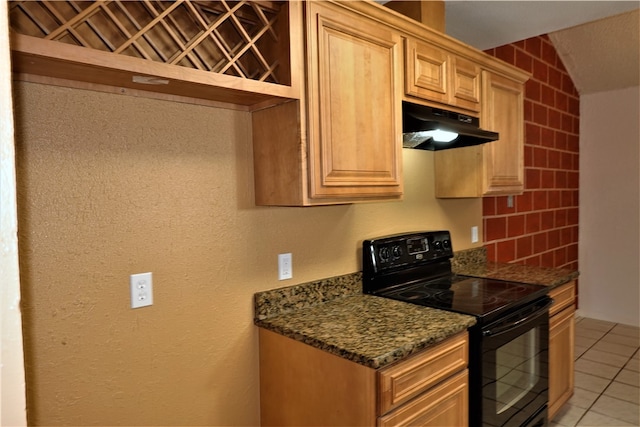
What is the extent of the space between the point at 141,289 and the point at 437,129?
1.29 meters

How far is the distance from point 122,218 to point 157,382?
0.57 metres

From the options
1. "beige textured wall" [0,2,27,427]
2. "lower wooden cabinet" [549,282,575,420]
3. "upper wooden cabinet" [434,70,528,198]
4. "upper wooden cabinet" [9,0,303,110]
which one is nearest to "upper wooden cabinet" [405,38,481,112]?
"upper wooden cabinet" [434,70,528,198]

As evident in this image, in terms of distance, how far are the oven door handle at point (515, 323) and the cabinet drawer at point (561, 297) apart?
15cm

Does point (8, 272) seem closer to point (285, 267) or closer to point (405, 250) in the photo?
point (285, 267)

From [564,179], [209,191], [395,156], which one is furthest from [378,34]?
[564,179]

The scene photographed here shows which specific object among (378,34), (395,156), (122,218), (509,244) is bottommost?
(509,244)

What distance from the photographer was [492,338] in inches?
66.2

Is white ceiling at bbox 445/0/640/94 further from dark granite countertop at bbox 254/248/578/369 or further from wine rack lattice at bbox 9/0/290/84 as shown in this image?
dark granite countertop at bbox 254/248/578/369

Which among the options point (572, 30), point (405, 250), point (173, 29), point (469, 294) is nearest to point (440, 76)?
point (405, 250)

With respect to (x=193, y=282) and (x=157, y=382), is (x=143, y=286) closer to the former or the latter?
(x=193, y=282)

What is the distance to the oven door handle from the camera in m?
1.67

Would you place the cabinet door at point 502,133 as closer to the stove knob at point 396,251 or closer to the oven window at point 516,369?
the stove knob at point 396,251

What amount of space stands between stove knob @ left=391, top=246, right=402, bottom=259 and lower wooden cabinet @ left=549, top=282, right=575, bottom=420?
817 mm

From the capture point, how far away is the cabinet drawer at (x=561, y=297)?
2.23 metres
